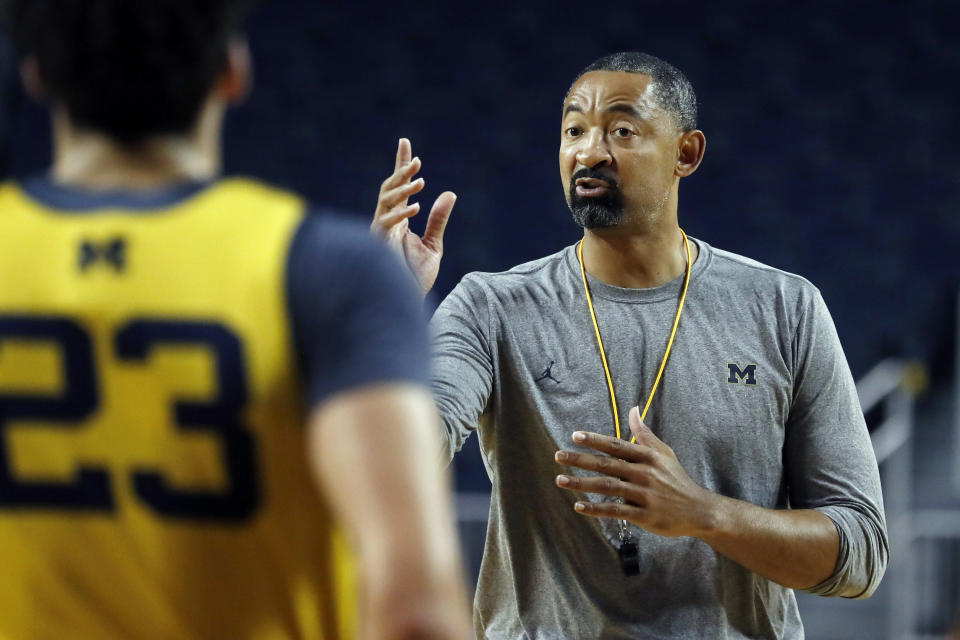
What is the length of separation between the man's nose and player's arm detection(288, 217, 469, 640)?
65.3 inches

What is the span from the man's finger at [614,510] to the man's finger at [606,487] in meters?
0.02

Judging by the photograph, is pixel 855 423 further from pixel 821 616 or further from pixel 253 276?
pixel 821 616

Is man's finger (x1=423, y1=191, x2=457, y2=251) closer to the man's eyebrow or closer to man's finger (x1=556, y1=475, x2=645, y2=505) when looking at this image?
the man's eyebrow

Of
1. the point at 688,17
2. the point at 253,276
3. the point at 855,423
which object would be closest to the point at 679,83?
the point at 855,423

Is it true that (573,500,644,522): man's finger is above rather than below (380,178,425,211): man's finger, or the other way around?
below

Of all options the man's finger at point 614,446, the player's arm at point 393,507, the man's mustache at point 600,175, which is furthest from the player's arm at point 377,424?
the man's mustache at point 600,175

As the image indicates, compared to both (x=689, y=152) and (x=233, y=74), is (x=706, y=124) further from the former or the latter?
(x=233, y=74)

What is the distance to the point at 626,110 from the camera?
2.96 m

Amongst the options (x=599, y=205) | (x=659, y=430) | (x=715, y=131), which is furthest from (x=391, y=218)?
(x=715, y=131)

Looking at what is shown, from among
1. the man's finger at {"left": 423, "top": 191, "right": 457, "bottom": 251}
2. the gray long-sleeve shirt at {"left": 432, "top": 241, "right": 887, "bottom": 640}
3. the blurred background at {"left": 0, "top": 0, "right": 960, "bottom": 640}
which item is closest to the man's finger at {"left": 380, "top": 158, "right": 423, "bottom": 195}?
the man's finger at {"left": 423, "top": 191, "right": 457, "bottom": 251}

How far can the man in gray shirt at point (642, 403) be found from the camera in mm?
2672

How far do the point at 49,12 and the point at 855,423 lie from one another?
2.02 metres

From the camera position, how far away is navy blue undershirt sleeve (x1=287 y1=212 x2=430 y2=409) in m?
1.23

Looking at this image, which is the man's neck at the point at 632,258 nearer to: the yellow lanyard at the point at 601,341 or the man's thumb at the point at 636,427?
the yellow lanyard at the point at 601,341
